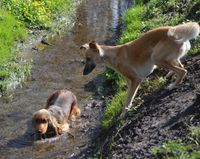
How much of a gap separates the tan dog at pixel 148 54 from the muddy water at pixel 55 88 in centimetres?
173

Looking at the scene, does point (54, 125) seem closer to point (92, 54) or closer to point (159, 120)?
point (92, 54)

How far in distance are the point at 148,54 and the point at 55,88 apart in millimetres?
4460

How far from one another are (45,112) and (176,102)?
11.4 ft

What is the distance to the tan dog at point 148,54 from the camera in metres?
9.36

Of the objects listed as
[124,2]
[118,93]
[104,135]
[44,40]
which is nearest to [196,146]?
[104,135]

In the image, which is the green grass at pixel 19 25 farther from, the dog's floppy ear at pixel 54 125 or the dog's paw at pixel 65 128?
the dog's floppy ear at pixel 54 125

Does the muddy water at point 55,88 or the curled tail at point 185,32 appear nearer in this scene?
the curled tail at point 185,32

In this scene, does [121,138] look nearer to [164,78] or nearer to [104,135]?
[104,135]

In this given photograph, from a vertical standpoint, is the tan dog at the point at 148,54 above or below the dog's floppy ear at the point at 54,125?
above

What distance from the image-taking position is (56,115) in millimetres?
11766

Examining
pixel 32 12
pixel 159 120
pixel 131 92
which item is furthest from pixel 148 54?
pixel 32 12

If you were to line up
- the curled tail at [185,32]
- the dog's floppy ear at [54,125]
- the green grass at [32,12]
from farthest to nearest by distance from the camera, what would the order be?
the green grass at [32,12], the dog's floppy ear at [54,125], the curled tail at [185,32]

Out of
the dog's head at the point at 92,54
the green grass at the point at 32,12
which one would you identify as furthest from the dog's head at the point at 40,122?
the green grass at the point at 32,12

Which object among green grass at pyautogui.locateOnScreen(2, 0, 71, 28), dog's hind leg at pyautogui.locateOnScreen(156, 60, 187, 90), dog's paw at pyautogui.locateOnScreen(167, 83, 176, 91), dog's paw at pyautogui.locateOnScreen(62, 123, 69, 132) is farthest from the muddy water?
dog's hind leg at pyautogui.locateOnScreen(156, 60, 187, 90)
